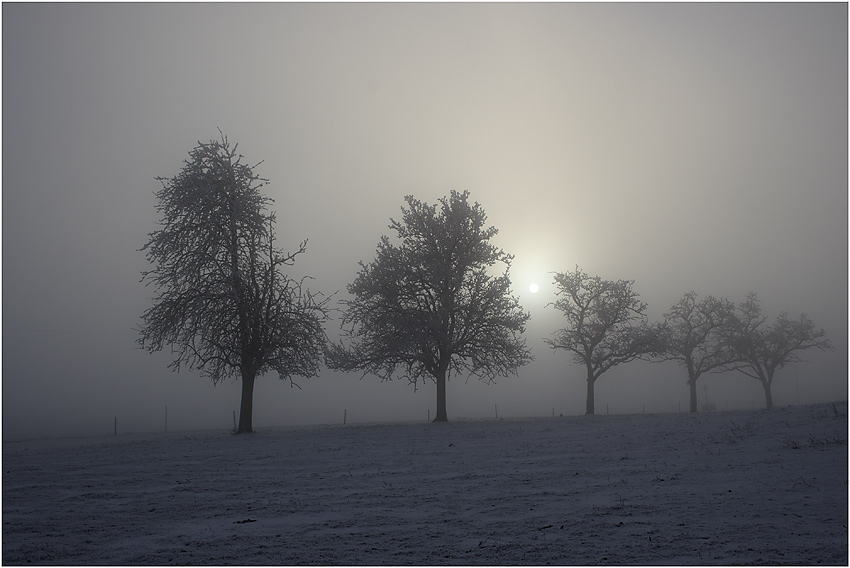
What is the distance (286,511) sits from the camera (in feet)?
34.5

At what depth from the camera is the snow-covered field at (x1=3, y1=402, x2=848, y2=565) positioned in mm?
7930

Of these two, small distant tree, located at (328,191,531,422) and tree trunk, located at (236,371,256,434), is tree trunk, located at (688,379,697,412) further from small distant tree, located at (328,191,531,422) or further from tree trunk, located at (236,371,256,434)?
tree trunk, located at (236,371,256,434)

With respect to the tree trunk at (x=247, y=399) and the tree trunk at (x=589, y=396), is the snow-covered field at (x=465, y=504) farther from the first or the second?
the tree trunk at (x=589, y=396)

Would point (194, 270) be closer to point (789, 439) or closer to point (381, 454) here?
point (381, 454)

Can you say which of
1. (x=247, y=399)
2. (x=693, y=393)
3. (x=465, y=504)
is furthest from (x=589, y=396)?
(x=465, y=504)

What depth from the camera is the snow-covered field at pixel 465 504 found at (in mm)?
7930

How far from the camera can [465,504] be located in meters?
10.5

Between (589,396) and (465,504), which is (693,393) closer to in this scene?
(589,396)

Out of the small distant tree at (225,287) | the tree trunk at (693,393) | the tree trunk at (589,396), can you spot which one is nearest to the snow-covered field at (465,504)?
the small distant tree at (225,287)

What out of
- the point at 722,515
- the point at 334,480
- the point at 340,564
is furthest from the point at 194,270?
the point at 722,515

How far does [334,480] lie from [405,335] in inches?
732

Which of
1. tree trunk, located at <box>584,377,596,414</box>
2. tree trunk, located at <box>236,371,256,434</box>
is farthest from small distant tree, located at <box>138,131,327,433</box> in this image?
tree trunk, located at <box>584,377,596,414</box>

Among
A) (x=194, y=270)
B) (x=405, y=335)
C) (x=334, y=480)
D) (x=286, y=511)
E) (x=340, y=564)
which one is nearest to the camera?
(x=340, y=564)

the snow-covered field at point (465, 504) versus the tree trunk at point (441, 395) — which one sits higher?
the tree trunk at point (441, 395)
